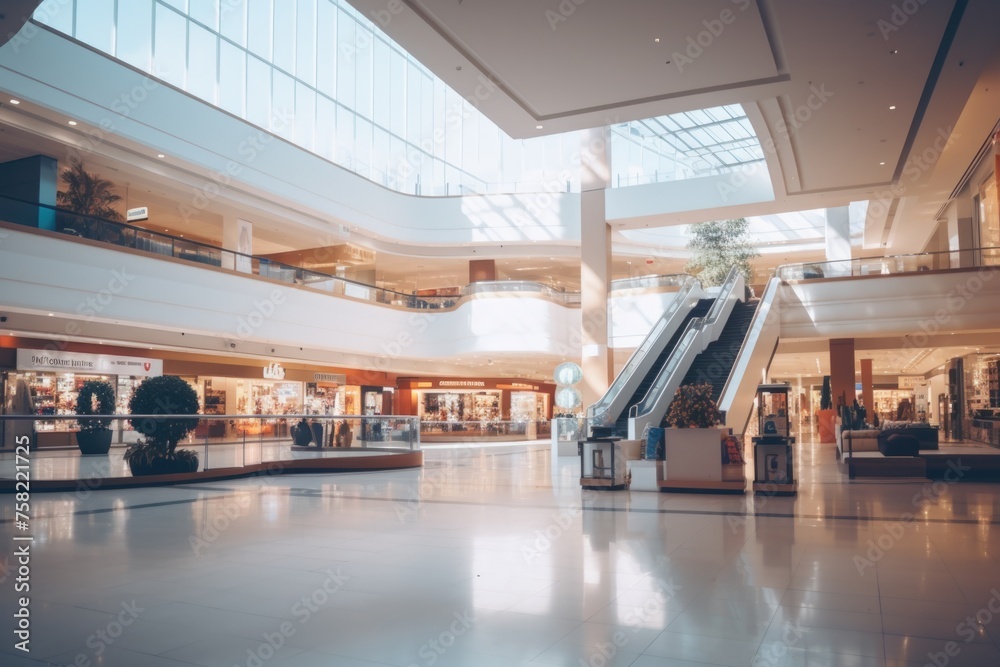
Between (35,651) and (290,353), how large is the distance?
21.5 metres

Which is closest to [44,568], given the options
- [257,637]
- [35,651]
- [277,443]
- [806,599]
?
[35,651]

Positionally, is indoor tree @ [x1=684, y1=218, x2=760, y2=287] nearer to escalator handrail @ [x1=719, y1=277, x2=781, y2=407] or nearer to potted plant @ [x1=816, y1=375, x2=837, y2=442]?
potted plant @ [x1=816, y1=375, x2=837, y2=442]

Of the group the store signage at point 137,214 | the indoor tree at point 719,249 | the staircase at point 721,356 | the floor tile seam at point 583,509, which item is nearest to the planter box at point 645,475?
the floor tile seam at point 583,509

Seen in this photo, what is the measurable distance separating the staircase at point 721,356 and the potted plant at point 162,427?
9.81 m

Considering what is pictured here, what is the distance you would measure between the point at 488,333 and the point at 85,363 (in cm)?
1287

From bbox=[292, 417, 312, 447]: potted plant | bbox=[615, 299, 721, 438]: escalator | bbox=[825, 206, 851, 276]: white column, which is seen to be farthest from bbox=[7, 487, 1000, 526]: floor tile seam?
bbox=[825, 206, 851, 276]: white column

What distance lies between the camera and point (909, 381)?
39875 millimetres

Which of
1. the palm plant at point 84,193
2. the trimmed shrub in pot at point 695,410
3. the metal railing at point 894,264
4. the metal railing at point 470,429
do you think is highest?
the palm plant at point 84,193

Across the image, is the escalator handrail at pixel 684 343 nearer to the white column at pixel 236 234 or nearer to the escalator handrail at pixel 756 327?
the escalator handrail at pixel 756 327

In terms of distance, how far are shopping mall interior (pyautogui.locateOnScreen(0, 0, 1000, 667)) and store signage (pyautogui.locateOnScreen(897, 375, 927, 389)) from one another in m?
3.24

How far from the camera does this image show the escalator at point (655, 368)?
1667 centimetres

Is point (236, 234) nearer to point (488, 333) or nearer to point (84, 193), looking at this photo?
point (84, 193)

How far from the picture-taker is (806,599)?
4.70m

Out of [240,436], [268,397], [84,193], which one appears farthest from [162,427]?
[268,397]
